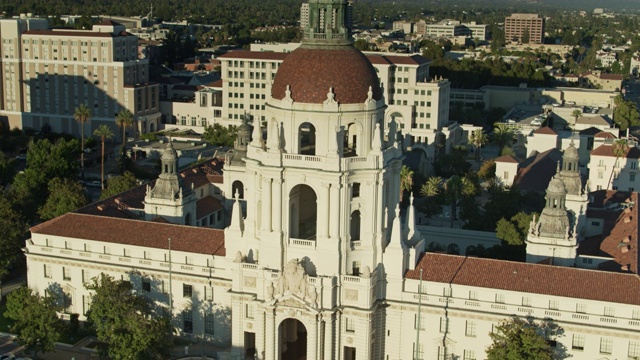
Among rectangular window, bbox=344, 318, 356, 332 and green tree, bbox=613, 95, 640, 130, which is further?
green tree, bbox=613, 95, 640, 130

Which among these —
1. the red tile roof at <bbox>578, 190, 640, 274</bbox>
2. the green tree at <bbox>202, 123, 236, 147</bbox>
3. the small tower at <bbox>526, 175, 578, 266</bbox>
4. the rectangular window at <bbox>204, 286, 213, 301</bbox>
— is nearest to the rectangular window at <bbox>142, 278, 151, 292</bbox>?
the rectangular window at <bbox>204, 286, 213, 301</bbox>

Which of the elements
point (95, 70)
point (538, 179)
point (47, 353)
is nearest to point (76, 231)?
point (47, 353)

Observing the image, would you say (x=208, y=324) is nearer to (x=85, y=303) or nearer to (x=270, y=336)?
(x=270, y=336)

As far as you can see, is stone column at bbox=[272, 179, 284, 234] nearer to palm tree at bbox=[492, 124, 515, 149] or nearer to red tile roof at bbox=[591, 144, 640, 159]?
A: red tile roof at bbox=[591, 144, 640, 159]

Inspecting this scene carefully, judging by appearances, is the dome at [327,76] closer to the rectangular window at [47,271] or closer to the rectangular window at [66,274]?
the rectangular window at [66,274]

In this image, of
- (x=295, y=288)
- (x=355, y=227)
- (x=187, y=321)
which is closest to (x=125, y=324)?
(x=187, y=321)

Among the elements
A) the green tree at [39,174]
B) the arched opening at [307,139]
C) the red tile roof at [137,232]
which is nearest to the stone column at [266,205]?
the arched opening at [307,139]

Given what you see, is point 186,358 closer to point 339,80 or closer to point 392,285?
point 392,285
